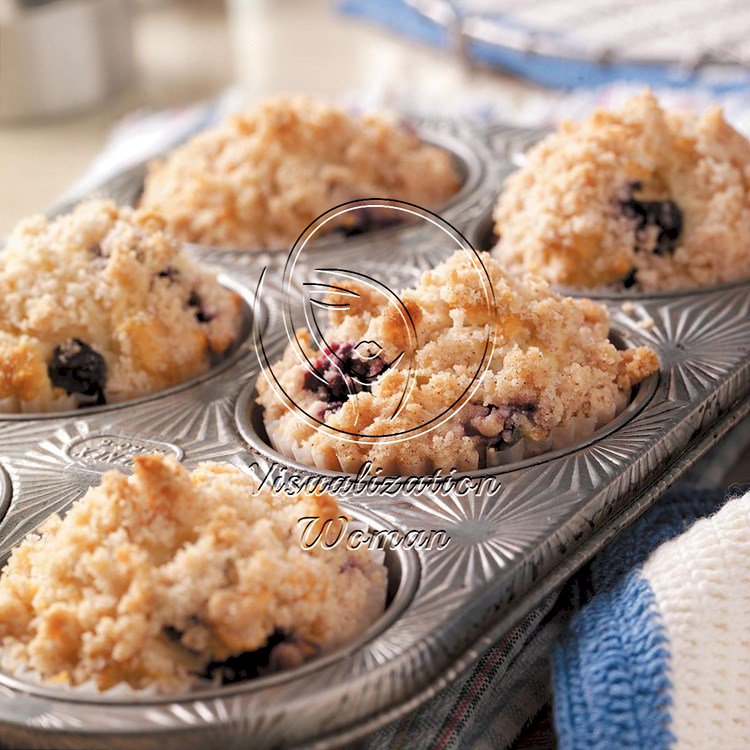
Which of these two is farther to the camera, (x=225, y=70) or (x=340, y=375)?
(x=225, y=70)

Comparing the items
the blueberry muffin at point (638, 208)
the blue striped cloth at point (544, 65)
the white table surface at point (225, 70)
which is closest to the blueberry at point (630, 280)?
the blueberry muffin at point (638, 208)

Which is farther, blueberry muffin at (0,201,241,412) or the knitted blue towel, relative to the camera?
blueberry muffin at (0,201,241,412)

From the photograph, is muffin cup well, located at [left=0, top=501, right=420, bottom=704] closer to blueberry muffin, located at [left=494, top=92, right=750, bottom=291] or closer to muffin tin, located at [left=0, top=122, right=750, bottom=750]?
muffin tin, located at [left=0, top=122, right=750, bottom=750]

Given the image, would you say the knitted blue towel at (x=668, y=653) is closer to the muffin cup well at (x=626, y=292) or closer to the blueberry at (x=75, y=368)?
the muffin cup well at (x=626, y=292)

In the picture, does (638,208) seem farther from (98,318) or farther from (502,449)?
(98,318)

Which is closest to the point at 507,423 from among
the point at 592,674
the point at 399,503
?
the point at 399,503

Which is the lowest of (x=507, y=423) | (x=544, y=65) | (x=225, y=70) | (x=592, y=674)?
(x=225, y=70)

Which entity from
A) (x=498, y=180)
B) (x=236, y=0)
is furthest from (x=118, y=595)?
(x=236, y=0)

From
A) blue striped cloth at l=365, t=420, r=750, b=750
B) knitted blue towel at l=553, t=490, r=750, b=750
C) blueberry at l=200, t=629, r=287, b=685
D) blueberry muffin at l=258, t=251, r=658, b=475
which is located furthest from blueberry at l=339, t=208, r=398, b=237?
blueberry at l=200, t=629, r=287, b=685
